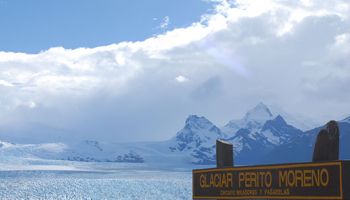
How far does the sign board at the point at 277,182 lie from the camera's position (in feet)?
25.1

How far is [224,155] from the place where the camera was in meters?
10.4

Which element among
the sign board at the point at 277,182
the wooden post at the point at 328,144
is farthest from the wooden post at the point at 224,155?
the wooden post at the point at 328,144

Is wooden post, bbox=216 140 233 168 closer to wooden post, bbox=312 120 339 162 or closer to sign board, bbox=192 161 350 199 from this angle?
sign board, bbox=192 161 350 199

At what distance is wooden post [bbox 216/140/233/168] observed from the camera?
10336 mm

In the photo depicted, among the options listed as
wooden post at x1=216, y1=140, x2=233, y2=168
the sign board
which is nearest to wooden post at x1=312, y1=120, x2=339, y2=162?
the sign board

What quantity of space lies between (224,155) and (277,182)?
183cm

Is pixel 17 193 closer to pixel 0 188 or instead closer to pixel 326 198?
pixel 0 188

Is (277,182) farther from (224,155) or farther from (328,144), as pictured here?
(224,155)

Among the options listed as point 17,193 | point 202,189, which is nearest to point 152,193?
point 17,193

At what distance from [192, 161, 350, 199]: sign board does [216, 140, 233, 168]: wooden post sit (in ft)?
1.11

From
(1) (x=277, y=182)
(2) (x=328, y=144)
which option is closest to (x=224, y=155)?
(1) (x=277, y=182)

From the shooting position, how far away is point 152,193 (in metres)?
107

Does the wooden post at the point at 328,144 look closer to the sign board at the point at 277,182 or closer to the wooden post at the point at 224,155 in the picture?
the sign board at the point at 277,182

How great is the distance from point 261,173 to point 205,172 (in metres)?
1.40
